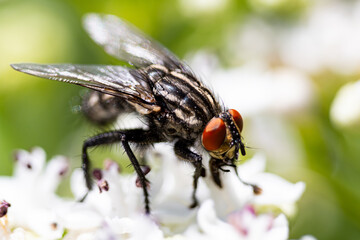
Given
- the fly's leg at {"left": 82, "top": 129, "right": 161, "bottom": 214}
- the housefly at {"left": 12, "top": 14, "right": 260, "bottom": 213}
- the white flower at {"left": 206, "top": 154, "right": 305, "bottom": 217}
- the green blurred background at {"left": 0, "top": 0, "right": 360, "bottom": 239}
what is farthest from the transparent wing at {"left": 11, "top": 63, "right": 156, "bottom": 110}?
the green blurred background at {"left": 0, "top": 0, "right": 360, "bottom": 239}

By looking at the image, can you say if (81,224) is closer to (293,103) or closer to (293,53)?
(293,103)

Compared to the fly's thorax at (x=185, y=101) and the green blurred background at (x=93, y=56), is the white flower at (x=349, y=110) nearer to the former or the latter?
the green blurred background at (x=93, y=56)

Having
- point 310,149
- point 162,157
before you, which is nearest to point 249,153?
point 310,149

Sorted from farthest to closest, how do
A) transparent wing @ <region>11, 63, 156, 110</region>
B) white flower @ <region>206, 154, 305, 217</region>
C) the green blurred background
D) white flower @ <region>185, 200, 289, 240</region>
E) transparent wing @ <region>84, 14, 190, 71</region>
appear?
the green blurred background, transparent wing @ <region>84, 14, 190, 71</region>, white flower @ <region>206, 154, 305, 217</region>, transparent wing @ <region>11, 63, 156, 110</region>, white flower @ <region>185, 200, 289, 240</region>

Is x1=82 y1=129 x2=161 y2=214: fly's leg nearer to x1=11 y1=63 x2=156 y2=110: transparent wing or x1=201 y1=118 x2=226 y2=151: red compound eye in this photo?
x1=11 y1=63 x2=156 y2=110: transparent wing

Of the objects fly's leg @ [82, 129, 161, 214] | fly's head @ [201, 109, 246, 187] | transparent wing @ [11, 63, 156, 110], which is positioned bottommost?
fly's leg @ [82, 129, 161, 214]

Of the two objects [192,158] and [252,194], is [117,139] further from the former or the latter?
[252,194]

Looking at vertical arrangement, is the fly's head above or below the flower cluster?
above

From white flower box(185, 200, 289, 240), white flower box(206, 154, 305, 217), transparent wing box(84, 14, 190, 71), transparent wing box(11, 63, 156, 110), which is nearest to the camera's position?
white flower box(185, 200, 289, 240)
